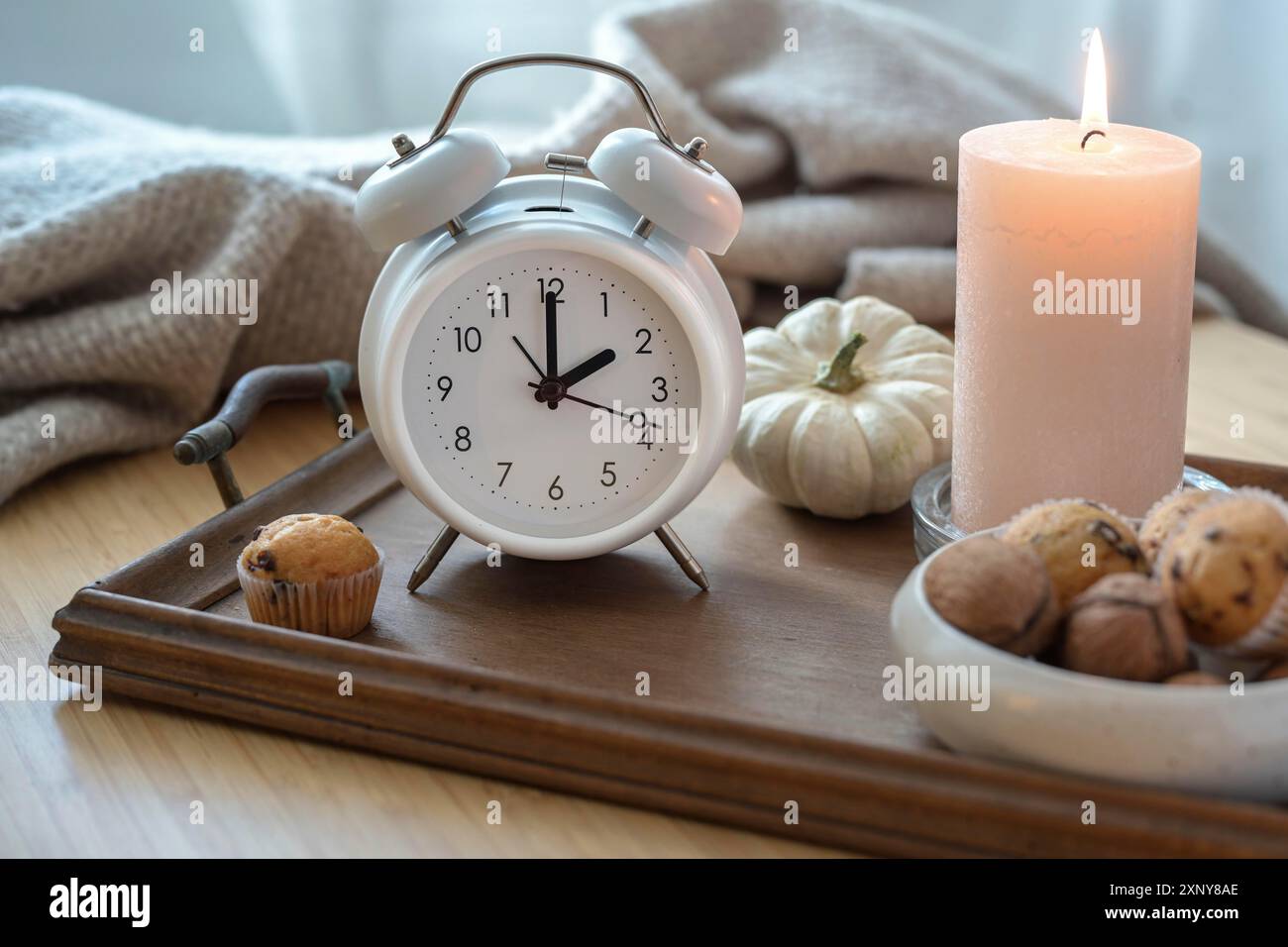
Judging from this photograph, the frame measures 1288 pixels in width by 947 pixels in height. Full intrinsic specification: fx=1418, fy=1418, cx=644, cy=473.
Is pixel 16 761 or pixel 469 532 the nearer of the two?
pixel 16 761

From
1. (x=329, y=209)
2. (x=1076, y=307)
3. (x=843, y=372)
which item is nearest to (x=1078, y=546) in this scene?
(x=1076, y=307)

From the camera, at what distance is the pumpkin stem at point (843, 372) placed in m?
1.04

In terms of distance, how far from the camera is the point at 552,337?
0.87 meters

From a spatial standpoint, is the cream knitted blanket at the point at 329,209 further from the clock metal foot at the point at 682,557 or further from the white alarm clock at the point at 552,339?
the clock metal foot at the point at 682,557

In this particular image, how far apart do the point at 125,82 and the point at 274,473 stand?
878mm

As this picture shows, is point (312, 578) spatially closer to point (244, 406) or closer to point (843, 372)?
point (244, 406)

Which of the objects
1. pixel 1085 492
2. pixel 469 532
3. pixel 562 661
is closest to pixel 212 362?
pixel 469 532

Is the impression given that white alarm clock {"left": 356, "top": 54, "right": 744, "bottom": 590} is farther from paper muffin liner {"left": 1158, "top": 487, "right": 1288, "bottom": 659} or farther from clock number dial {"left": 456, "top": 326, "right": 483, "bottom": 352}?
paper muffin liner {"left": 1158, "top": 487, "right": 1288, "bottom": 659}

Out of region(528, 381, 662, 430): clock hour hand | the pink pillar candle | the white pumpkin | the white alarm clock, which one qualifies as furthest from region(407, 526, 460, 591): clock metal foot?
Answer: the pink pillar candle

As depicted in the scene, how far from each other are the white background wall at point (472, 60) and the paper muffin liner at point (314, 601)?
1.16 m

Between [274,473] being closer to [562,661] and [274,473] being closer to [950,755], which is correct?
[562,661]

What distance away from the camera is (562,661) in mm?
811

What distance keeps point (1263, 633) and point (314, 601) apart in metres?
0.51

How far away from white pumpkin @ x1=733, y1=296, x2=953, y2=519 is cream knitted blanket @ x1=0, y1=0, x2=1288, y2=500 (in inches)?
11.6
